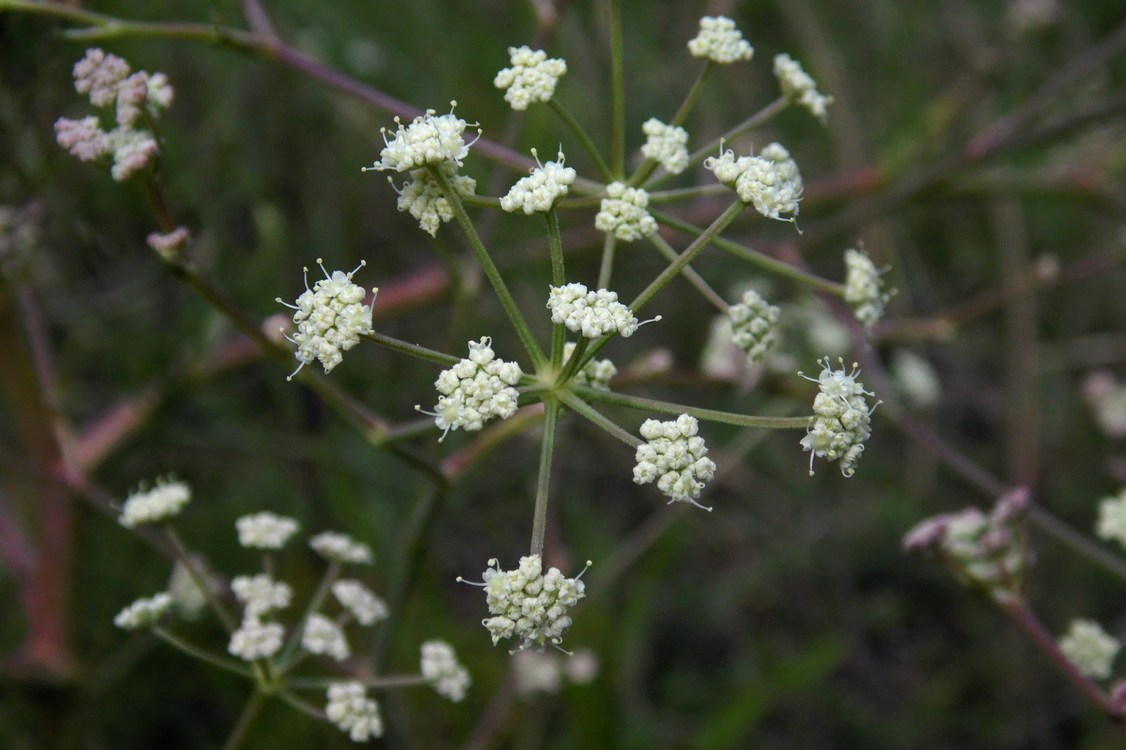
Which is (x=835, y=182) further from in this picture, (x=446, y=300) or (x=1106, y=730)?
(x=1106, y=730)

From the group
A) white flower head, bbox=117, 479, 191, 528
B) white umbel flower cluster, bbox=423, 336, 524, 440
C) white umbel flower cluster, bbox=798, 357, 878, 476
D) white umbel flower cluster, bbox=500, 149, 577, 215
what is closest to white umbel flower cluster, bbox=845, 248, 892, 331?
white umbel flower cluster, bbox=798, 357, 878, 476

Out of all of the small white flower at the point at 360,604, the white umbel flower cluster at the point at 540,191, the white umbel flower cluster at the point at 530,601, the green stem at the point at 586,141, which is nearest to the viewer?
the white umbel flower cluster at the point at 530,601

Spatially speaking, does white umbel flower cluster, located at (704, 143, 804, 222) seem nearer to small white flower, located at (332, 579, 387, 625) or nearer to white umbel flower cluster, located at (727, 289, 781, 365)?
white umbel flower cluster, located at (727, 289, 781, 365)

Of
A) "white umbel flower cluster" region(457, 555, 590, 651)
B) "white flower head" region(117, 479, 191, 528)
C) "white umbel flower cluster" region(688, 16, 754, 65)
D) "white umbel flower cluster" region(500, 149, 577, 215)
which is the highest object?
"white umbel flower cluster" region(688, 16, 754, 65)

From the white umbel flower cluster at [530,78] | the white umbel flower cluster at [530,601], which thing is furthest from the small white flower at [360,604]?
the white umbel flower cluster at [530,78]

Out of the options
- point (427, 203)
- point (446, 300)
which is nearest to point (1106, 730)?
point (446, 300)

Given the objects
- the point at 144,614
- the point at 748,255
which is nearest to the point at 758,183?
the point at 748,255

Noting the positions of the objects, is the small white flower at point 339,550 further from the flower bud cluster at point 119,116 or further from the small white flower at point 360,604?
the flower bud cluster at point 119,116
